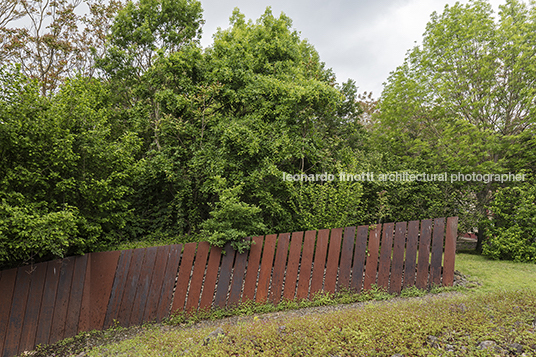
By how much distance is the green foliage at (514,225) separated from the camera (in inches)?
328

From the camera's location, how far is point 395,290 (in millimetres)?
6121

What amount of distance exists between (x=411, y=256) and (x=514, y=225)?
5.08 meters

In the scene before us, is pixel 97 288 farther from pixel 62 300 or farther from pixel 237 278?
pixel 237 278

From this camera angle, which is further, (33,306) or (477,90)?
(477,90)

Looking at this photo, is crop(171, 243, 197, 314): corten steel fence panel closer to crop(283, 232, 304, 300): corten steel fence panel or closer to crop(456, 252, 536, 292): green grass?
crop(283, 232, 304, 300): corten steel fence panel

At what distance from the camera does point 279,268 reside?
6.21m

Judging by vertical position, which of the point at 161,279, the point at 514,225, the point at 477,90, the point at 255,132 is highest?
the point at 477,90

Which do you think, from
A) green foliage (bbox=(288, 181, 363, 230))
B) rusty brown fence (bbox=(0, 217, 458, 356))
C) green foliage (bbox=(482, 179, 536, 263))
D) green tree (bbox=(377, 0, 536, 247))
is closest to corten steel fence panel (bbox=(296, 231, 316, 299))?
rusty brown fence (bbox=(0, 217, 458, 356))

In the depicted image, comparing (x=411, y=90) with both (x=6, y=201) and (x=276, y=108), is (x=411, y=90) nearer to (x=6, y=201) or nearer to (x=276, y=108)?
(x=276, y=108)

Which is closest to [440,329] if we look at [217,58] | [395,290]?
[395,290]

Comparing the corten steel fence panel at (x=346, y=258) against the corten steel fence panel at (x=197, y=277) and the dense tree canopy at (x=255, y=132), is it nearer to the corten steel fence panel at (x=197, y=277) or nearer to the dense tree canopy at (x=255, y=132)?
the dense tree canopy at (x=255, y=132)

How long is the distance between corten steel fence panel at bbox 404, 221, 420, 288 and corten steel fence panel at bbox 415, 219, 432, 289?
12 cm

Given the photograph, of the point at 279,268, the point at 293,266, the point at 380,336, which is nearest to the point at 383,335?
the point at 380,336

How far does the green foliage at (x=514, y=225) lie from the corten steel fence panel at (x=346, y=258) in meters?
5.74
